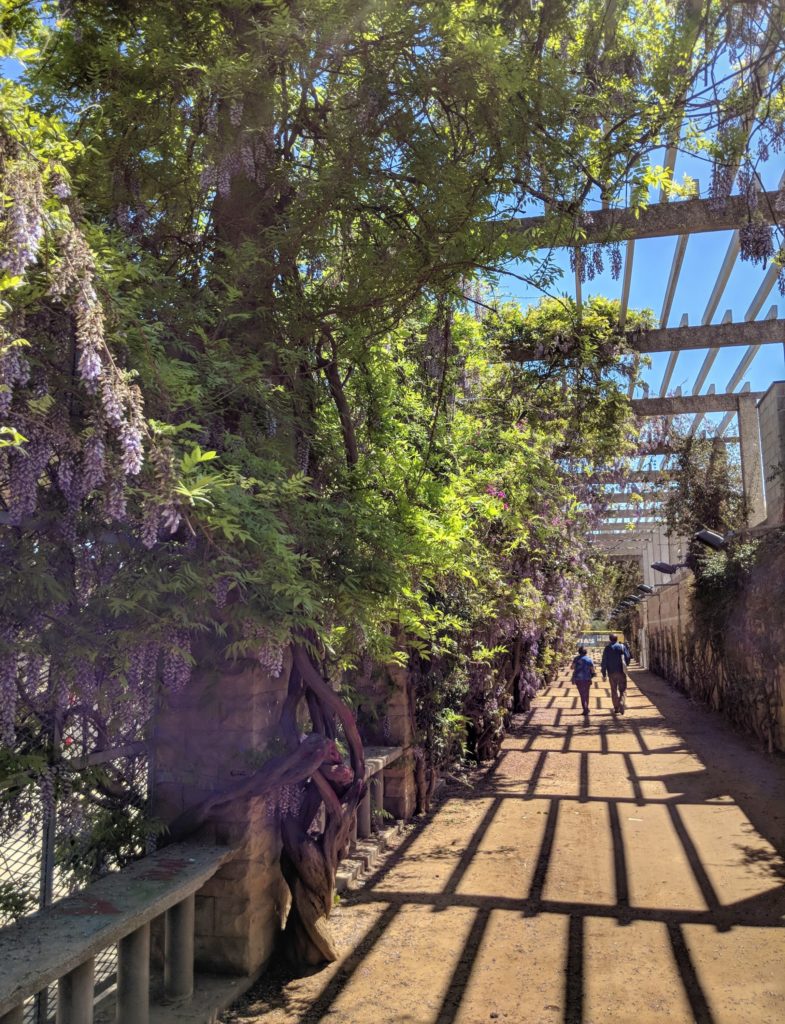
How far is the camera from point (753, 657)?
36.5 feet

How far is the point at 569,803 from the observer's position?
7.76m

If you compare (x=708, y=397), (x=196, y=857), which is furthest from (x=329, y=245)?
(x=708, y=397)

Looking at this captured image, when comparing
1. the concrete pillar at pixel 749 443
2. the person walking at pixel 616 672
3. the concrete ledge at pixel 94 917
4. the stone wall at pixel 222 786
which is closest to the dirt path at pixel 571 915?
the stone wall at pixel 222 786

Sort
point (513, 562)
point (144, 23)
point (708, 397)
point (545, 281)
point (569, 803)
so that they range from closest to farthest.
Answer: point (144, 23) < point (545, 281) < point (569, 803) < point (513, 562) < point (708, 397)

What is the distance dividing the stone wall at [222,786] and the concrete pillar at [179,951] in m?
0.27

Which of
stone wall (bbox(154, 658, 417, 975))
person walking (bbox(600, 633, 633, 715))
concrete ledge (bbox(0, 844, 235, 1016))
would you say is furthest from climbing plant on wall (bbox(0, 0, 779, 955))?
person walking (bbox(600, 633, 633, 715))

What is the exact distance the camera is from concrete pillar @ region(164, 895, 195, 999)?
355cm

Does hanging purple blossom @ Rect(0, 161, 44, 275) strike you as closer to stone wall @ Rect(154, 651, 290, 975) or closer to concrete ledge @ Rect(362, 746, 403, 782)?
stone wall @ Rect(154, 651, 290, 975)

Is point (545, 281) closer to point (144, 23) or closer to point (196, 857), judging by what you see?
point (144, 23)

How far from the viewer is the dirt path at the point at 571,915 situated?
12.0 ft

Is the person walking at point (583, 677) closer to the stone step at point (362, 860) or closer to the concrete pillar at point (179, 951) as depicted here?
the stone step at point (362, 860)

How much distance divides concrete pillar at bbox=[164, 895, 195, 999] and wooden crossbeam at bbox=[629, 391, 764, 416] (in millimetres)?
12228

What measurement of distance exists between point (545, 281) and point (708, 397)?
34.6 feet

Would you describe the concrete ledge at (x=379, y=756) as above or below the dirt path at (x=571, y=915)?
above
